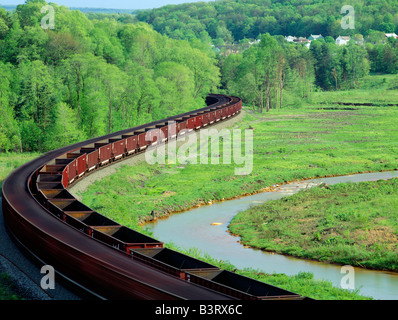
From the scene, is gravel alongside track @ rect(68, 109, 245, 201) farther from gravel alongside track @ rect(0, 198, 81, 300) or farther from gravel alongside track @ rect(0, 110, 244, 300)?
gravel alongside track @ rect(0, 198, 81, 300)

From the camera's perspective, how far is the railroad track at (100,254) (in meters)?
23.9

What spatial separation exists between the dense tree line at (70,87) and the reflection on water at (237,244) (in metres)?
33.9

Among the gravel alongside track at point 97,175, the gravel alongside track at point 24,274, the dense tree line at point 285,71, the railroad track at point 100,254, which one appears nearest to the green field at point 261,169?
the gravel alongside track at point 97,175

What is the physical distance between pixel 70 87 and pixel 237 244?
54222 millimetres

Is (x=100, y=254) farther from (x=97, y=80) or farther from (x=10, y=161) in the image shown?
(x=97, y=80)

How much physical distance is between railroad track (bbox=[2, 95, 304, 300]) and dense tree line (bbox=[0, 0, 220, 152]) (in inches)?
1329

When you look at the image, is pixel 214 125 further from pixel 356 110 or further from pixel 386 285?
pixel 386 285

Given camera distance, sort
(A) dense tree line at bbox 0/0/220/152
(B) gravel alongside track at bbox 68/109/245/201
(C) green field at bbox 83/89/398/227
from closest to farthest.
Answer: (B) gravel alongside track at bbox 68/109/245/201
(C) green field at bbox 83/89/398/227
(A) dense tree line at bbox 0/0/220/152

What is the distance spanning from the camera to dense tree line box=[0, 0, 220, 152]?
270ft

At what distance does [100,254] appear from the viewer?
28.4m

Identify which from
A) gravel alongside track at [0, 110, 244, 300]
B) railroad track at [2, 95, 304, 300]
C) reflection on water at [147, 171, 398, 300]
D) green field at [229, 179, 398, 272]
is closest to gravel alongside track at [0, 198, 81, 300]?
gravel alongside track at [0, 110, 244, 300]

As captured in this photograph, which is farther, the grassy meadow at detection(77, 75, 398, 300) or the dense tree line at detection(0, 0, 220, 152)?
the dense tree line at detection(0, 0, 220, 152)

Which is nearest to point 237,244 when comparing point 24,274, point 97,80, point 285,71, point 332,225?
point 332,225
